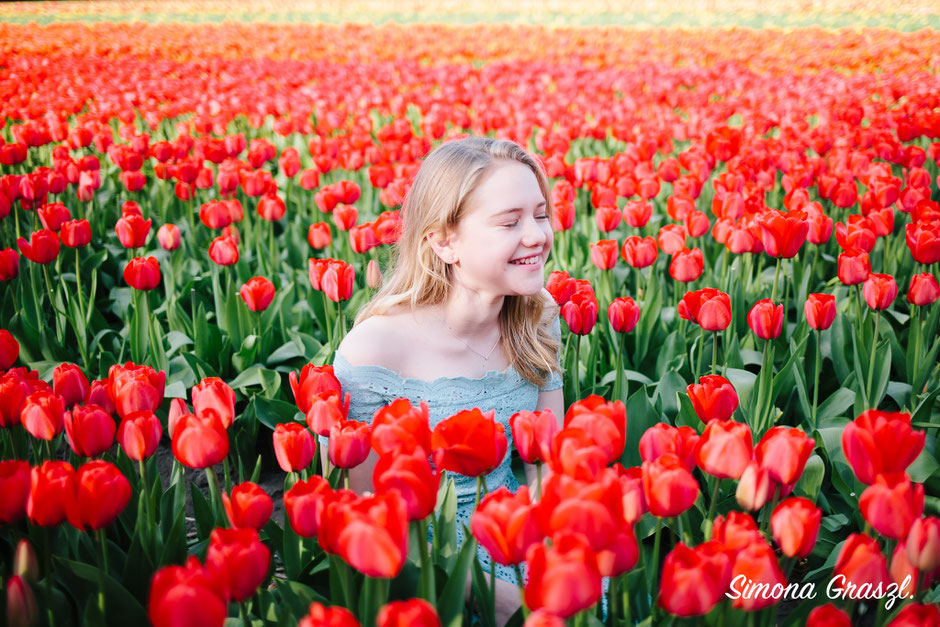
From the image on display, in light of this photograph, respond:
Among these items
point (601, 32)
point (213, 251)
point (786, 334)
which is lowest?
point (786, 334)

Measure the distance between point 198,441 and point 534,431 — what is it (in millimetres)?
633

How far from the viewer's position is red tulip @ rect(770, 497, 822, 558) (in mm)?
1212

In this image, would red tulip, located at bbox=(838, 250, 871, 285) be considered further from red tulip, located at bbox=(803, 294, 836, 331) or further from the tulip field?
red tulip, located at bbox=(803, 294, 836, 331)

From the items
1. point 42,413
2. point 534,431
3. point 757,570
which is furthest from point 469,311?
point 757,570

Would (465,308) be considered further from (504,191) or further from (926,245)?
(926,245)

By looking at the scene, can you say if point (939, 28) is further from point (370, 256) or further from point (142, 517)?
point (142, 517)

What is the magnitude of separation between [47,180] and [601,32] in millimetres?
14947

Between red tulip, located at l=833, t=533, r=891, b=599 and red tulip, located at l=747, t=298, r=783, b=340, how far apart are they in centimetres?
129

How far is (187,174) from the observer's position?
174 inches

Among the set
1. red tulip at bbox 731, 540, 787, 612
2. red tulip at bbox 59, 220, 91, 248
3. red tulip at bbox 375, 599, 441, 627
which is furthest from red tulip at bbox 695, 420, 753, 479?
red tulip at bbox 59, 220, 91, 248

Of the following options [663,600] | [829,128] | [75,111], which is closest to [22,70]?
[75,111]

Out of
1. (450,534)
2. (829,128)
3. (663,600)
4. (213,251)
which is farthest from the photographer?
(829,128)

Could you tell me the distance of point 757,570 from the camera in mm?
1103

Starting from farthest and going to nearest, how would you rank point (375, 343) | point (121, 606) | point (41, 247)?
point (41, 247) → point (375, 343) → point (121, 606)
